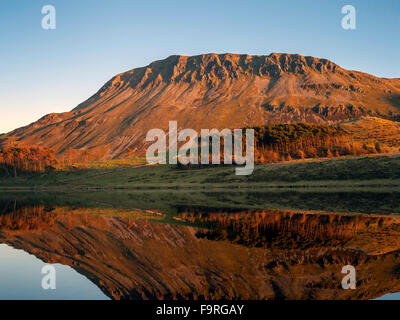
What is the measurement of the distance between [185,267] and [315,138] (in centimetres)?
9660

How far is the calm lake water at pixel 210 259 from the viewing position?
12.4m

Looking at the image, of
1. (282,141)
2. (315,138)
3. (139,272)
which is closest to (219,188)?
(282,141)

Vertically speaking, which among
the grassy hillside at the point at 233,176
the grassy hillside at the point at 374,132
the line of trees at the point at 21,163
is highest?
the grassy hillside at the point at 374,132

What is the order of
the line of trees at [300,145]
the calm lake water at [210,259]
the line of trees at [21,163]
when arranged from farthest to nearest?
the line of trees at [21,163], the line of trees at [300,145], the calm lake water at [210,259]

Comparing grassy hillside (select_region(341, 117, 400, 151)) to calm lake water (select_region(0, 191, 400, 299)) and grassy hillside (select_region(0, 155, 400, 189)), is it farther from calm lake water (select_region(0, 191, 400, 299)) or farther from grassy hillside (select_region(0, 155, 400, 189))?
calm lake water (select_region(0, 191, 400, 299))

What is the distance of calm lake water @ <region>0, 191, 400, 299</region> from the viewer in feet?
40.8

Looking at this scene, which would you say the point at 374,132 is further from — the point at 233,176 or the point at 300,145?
the point at 233,176

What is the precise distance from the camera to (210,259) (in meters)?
16.6

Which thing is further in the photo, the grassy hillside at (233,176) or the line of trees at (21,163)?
the line of trees at (21,163)

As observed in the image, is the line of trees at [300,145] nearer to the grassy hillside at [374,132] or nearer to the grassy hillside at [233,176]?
the grassy hillside at [233,176]

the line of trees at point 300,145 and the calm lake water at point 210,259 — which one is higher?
the line of trees at point 300,145

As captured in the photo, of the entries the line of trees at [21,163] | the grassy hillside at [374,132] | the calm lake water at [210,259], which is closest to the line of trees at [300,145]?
the grassy hillside at [374,132]

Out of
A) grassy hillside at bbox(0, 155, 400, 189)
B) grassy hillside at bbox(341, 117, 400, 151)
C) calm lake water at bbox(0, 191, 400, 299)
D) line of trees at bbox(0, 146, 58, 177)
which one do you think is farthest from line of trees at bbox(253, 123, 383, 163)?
calm lake water at bbox(0, 191, 400, 299)

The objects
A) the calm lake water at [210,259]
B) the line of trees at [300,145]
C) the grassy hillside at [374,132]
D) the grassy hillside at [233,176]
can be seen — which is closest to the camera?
the calm lake water at [210,259]
